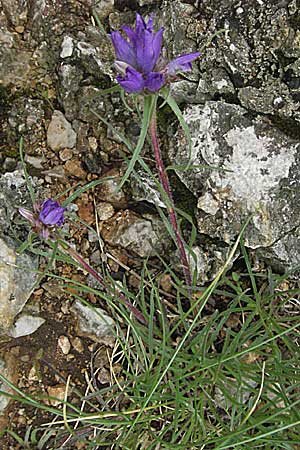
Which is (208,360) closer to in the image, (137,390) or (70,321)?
(137,390)

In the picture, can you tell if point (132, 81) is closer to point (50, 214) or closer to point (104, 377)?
point (50, 214)

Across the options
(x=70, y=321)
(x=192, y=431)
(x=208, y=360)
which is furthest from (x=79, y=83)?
(x=192, y=431)

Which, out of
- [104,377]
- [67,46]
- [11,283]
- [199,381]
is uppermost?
[67,46]

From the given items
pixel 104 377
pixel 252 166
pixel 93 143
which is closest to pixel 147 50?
pixel 252 166

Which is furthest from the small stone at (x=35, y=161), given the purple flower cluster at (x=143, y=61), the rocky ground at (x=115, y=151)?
the purple flower cluster at (x=143, y=61)

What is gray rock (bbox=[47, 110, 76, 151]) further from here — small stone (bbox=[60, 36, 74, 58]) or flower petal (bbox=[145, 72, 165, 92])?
flower petal (bbox=[145, 72, 165, 92])

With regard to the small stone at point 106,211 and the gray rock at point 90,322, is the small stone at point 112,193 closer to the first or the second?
the small stone at point 106,211

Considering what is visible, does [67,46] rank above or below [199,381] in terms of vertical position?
above
